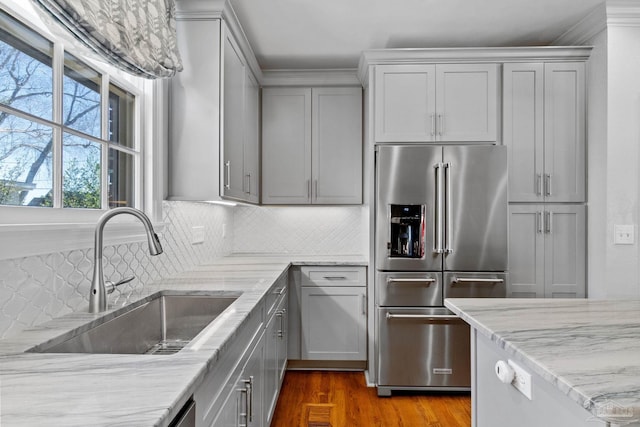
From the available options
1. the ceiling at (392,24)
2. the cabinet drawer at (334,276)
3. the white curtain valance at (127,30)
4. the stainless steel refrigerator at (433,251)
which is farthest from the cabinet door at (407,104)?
the white curtain valance at (127,30)

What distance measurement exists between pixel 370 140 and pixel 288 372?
1.97m

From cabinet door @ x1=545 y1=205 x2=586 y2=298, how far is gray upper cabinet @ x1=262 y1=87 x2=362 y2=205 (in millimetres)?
1504

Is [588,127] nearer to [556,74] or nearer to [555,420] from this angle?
[556,74]

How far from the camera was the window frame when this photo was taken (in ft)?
4.01

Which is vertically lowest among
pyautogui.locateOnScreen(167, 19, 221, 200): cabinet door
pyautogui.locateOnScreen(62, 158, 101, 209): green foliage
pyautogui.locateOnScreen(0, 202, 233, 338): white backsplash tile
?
pyautogui.locateOnScreen(0, 202, 233, 338): white backsplash tile

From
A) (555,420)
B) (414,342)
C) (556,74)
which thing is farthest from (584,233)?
(555,420)

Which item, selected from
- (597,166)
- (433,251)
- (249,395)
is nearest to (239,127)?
(433,251)

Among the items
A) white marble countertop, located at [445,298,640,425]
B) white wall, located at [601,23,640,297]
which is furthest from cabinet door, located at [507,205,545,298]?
white marble countertop, located at [445,298,640,425]

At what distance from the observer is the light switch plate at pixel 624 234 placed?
8.65 feet

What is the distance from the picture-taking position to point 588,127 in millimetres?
2875

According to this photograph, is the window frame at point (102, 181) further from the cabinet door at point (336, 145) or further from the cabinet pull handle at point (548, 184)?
the cabinet pull handle at point (548, 184)

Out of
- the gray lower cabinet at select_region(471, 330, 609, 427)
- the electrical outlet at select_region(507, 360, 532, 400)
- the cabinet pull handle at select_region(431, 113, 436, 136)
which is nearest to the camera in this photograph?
the gray lower cabinet at select_region(471, 330, 609, 427)

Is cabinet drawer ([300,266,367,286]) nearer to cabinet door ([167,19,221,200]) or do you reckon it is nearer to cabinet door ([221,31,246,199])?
cabinet door ([221,31,246,199])

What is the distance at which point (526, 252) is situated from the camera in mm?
2936
